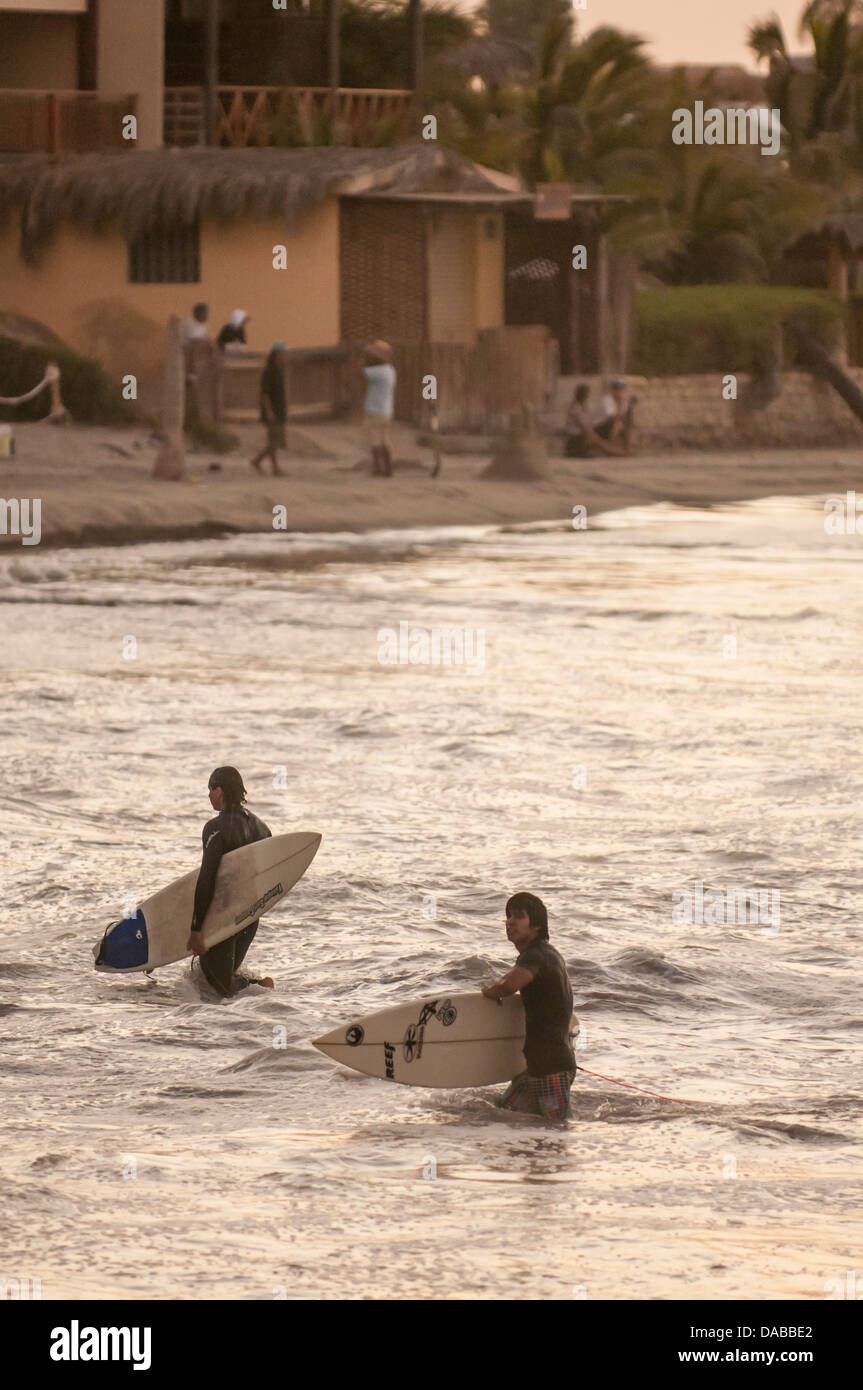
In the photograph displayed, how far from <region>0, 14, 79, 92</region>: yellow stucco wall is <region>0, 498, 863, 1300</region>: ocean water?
52.1 ft

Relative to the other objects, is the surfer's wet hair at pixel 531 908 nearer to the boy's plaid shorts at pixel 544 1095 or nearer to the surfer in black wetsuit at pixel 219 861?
the boy's plaid shorts at pixel 544 1095

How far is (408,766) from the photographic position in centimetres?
1295

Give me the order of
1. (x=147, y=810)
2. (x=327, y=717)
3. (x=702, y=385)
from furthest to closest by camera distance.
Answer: (x=702, y=385) → (x=327, y=717) → (x=147, y=810)

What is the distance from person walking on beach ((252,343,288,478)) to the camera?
25.8 m

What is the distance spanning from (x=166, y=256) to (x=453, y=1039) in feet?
83.1

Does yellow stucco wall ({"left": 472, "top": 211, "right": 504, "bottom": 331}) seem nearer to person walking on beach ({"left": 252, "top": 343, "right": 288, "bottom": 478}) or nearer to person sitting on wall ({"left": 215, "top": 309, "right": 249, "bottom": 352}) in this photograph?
person sitting on wall ({"left": 215, "top": 309, "right": 249, "bottom": 352})

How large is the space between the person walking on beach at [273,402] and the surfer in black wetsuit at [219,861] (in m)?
17.4

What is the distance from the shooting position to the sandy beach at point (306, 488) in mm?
23594

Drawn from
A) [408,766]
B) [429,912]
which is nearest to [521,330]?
[408,766]

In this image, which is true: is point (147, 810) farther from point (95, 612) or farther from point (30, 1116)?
point (95, 612)

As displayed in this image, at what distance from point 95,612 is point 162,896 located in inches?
397

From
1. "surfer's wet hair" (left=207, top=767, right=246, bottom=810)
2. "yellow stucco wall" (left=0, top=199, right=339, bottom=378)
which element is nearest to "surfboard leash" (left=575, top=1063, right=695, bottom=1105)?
"surfer's wet hair" (left=207, top=767, right=246, bottom=810)
